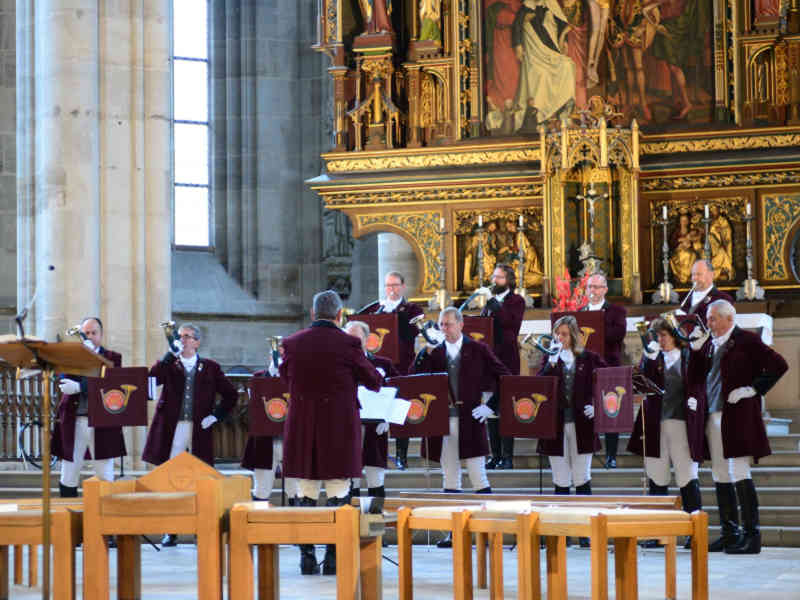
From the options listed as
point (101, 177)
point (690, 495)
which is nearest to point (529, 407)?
point (690, 495)

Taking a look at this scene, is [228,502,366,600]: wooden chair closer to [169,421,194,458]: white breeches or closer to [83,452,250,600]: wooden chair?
[83,452,250,600]: wooden chair

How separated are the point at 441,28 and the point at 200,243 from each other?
574cm

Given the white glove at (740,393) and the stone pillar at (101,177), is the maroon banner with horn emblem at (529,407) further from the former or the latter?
the stone pillar at (101,177)

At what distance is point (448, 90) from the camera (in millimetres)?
17469

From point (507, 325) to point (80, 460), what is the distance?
12.4 feet

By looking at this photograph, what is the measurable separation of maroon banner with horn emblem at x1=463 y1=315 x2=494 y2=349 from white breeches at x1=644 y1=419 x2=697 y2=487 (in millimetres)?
2251

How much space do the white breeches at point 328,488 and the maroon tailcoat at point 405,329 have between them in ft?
11.7

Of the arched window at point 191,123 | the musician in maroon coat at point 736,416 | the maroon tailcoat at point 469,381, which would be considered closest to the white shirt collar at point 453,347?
the maroon tailcoat at point 469,381

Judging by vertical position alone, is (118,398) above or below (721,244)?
below

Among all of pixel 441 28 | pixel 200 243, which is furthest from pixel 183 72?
pixel 441 28

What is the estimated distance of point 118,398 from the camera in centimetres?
1259

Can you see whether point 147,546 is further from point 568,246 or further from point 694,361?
point 568,246

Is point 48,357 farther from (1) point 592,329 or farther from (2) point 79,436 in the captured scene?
(1) point 592,329

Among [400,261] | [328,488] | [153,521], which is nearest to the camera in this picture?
[153,521]
